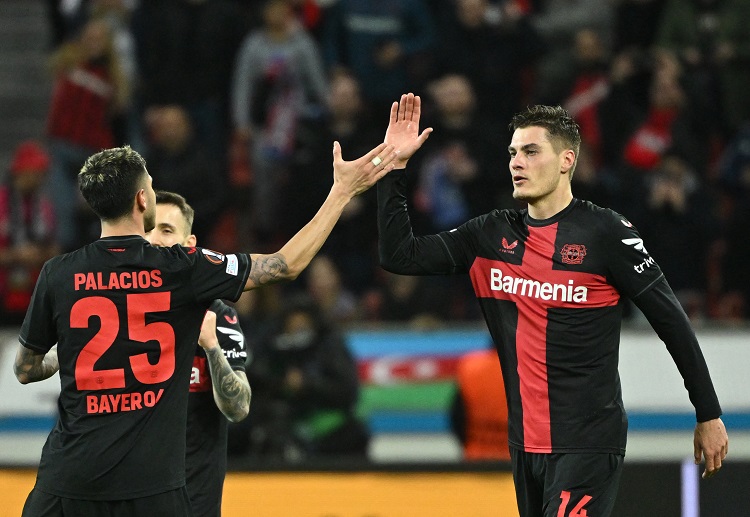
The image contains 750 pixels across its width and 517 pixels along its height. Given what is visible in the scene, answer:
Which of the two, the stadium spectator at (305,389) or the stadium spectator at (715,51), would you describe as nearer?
the stadium spectator at (305,389)

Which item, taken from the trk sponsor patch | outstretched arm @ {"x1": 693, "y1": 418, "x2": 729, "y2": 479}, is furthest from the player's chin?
the trk sponsor patch

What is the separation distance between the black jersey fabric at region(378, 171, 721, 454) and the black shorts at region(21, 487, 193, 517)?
1341mm

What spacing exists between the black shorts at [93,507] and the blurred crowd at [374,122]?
17.4ft

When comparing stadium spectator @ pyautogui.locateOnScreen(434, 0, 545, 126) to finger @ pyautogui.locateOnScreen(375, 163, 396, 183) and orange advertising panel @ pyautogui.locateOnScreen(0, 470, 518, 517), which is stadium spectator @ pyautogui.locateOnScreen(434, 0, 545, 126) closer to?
orange advertising panel @ pyautogui.locateOnScreen(0, 470, 518, 517)

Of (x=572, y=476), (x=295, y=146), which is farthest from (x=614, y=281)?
(x=295, y=146)

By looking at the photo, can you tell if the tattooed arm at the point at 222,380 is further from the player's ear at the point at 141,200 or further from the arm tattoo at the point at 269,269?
the player's ear at the point at 141,200

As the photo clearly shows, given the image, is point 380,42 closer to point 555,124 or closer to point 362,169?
point 555,124

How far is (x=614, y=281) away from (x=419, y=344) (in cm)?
527

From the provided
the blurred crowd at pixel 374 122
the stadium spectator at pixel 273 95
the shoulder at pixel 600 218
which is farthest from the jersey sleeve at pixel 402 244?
the stadium spectator at pixel 273 95

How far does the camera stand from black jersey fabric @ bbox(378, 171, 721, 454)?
4.57 m

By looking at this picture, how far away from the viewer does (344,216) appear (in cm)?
1012

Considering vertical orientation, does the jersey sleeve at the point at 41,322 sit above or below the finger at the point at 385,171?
below

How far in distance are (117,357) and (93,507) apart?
1.70ft

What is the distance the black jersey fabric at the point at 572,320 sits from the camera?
15.0 feet
